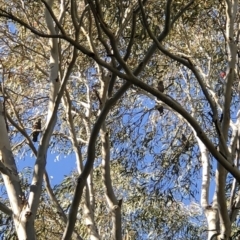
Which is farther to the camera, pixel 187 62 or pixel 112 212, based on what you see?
pixel 112 212

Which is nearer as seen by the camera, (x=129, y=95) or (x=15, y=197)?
(x=15, y=197)

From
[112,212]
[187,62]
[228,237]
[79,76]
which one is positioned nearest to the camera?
[187,62]

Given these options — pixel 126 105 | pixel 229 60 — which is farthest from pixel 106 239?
pixel 229 60

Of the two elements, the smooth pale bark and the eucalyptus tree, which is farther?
the eucalyptus tree

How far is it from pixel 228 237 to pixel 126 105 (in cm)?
373

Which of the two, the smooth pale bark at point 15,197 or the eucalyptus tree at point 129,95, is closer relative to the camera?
the smooth pale bark at point 15,197

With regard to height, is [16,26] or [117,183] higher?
[16,26]

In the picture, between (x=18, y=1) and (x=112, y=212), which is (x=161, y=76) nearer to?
(x=18, y=1)

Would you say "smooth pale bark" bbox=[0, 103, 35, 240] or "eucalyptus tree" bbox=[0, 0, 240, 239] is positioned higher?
"eucalyptus tree" bbox=[0, 0, 240, 239]

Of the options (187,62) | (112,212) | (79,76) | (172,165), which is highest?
(79,76)

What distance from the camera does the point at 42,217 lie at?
216 inches

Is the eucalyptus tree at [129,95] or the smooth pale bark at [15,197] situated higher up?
the eucalyptus tree at [129,95]

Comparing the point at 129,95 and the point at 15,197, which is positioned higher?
the point at 129,95

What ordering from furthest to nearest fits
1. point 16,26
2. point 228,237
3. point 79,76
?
1. point 79,76
2. point 16,26
3. point 228,237
